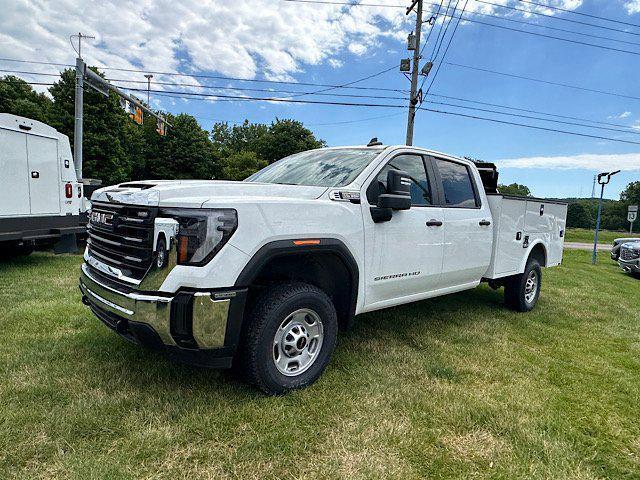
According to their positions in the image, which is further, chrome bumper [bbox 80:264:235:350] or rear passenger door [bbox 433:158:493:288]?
rear passenger door [bbox 433:158:493:288]

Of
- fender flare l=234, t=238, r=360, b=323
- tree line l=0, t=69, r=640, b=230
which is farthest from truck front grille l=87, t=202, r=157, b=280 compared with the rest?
tree line l=0, t=69, r=640, b=230

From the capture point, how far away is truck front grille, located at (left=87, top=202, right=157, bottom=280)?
2613 millimetres

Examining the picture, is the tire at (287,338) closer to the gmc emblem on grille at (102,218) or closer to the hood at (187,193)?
the hood at (187,193)

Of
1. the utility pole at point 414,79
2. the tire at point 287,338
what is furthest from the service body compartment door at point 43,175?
the utility pole at point 414,79

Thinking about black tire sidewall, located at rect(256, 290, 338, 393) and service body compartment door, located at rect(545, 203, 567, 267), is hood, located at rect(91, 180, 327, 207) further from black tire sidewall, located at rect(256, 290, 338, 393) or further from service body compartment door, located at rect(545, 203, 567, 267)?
service body compartment door, located at rect(545, 203, 567, 267)

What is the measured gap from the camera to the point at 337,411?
9.20 feet

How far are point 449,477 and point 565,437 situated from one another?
98 centimetres

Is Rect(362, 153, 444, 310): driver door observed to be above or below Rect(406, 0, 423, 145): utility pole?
below

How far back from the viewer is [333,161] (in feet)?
13.0

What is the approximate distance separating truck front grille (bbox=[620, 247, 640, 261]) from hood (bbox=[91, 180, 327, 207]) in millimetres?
13968

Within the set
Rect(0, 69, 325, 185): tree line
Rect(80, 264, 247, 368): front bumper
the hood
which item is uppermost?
Rect(0, 69, 325, 185): tree line

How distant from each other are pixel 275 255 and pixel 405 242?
1.46m

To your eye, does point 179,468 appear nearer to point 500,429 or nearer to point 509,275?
point 500,429

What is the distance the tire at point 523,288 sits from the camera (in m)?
5.84
